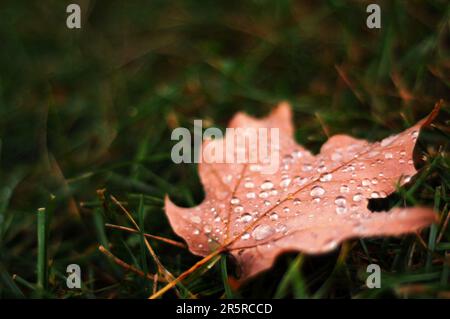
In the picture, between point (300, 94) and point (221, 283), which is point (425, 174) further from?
point (300, 94)

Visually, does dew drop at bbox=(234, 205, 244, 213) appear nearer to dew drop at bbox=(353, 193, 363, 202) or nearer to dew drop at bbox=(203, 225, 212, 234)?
dew drop at bbox=(203, 225, 212, 234)

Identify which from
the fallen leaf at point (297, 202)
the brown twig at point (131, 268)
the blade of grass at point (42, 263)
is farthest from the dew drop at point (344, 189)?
the blade of grass at point (42, 263)

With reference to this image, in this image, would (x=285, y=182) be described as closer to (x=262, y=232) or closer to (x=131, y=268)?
(x=262, y=232)

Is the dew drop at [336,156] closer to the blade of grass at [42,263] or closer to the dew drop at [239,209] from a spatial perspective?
the dew drop at [239,209]
